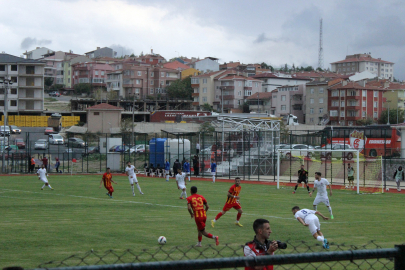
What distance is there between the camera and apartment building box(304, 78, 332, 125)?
10681 centimetres

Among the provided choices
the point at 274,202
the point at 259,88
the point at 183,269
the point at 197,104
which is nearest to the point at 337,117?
the point at 259,88

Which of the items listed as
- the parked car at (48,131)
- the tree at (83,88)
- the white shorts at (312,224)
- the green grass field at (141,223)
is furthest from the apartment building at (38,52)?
the white shorts at (312,224)

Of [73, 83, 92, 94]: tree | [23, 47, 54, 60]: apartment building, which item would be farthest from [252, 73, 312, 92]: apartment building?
[23, 47, 54, 60]: apartment building

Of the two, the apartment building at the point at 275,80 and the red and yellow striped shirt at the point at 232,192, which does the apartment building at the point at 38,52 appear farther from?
the red and yellow striped shirt at the point at 232,192

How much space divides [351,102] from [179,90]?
47.5 m

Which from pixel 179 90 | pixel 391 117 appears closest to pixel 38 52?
pixel 179 90

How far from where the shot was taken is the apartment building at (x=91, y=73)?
15162 cm

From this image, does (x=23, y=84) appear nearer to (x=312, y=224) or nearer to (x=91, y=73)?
(x=91, y=73)

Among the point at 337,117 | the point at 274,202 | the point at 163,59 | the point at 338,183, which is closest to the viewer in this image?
the point at 274,202

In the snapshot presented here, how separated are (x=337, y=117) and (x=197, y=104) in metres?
38.1

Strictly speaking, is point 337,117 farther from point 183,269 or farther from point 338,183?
point 183,269

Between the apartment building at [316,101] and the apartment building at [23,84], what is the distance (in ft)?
198

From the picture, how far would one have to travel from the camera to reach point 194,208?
13.5 metres

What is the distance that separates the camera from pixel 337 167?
43219 millimetres
